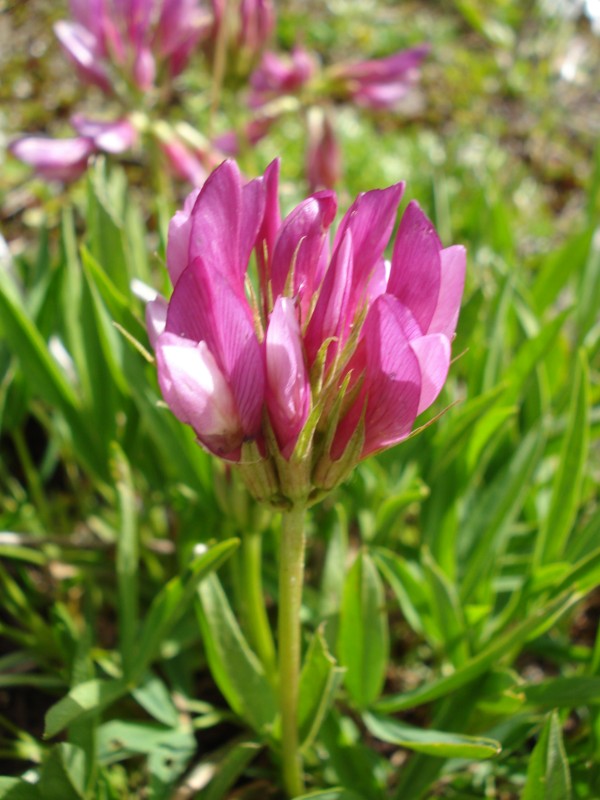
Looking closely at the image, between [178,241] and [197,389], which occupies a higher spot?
[178,241]

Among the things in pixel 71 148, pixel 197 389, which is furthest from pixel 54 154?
pixel 197 389

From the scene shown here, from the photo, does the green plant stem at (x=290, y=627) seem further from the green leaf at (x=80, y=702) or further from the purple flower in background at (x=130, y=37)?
the purple flower in background at (x=130, y=37)

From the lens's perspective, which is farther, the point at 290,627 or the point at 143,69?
the point at 143,69

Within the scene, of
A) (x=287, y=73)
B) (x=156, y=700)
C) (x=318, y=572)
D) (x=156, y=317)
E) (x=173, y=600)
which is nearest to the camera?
(x=156, y=317)

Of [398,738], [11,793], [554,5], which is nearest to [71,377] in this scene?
[11,793]

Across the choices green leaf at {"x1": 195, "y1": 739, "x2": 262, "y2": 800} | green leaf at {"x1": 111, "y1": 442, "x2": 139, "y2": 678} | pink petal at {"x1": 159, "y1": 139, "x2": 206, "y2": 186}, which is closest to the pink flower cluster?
pink petal at {"x1": 159, "y1": 139, "x2": 206, "y2": 186}

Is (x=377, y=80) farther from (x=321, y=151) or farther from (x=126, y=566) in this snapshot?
(x=126, y=566)

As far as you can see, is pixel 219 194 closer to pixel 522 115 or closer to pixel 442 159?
pixel 442 159
